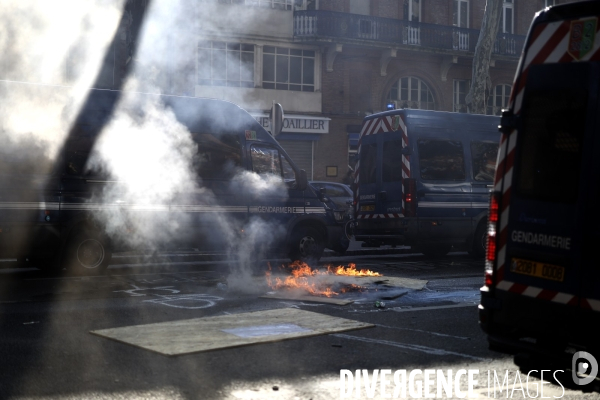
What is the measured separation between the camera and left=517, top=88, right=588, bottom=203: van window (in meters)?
4.48

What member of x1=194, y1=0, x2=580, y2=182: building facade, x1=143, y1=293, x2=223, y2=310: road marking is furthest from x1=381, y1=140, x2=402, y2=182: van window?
x1=194, y1=0, x2=580, y2=182: building facade

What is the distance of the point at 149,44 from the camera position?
59.8 ft

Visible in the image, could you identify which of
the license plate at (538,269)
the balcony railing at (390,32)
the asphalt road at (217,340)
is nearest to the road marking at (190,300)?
the asphalt road at (217,340)

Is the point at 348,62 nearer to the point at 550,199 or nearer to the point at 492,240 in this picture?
the point at 492,240

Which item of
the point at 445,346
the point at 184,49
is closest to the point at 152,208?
the point at 445,346

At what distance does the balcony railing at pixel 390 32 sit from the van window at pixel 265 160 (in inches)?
666

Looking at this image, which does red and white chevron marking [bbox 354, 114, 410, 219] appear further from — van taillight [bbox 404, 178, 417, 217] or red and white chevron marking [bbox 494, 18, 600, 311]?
red and white chevron marking [bbox 494, 18, 600, 311]

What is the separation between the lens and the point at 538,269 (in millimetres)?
4648

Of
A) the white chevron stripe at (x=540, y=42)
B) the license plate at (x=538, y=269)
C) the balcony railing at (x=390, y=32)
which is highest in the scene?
the balcony railing at (x=390, y=32)

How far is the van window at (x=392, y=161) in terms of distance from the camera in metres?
14.2

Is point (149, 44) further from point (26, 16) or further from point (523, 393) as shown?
point (523, 393)

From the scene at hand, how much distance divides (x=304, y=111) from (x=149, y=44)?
11834 millimetres

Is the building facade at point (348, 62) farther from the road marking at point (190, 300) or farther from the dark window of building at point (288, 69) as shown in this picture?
the road marking at point (190, 300)

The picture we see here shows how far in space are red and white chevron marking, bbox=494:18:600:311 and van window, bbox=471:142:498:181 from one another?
10.0 metres
